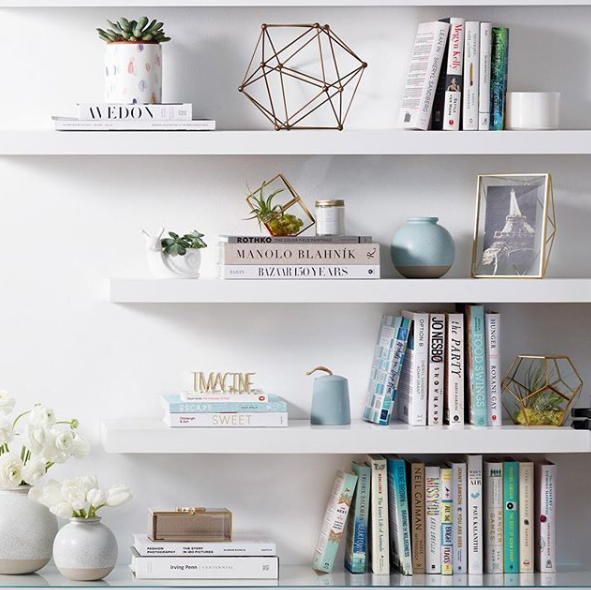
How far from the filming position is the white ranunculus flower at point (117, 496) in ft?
7.11

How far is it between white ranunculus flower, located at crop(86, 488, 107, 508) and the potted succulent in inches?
31.0

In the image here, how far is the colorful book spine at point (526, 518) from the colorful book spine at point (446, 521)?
150 mm

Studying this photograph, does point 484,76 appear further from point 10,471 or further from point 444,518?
point 10,471

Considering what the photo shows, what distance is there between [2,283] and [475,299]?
1.01 meters

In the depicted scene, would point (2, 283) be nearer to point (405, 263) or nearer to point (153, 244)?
point (153, 244)

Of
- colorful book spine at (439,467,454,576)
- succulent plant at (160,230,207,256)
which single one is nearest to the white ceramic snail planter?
succulent plant at (160,230,207,256)

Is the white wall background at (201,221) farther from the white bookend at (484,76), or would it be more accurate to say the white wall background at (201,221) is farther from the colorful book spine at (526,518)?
the colorful book spine at (526,518)

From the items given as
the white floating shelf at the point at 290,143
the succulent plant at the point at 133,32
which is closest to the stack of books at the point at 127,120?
the white floating shelf at the point at 290,143

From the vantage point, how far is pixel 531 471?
2.28 meters

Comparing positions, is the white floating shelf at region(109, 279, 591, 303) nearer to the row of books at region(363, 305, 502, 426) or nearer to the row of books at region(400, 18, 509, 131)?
the row of books at region(363, 305, 502, 426)

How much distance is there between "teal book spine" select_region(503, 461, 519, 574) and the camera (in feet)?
7.46

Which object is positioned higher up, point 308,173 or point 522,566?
point 308,173

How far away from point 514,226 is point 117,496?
99cm

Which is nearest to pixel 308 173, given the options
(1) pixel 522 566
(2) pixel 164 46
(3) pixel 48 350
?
(2) pixel 164 46
